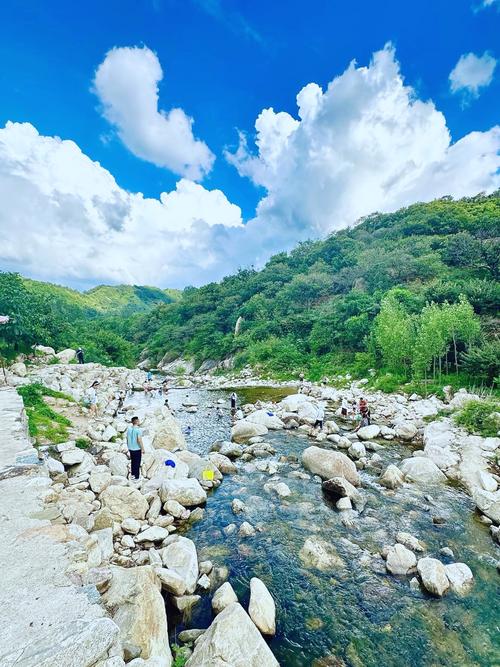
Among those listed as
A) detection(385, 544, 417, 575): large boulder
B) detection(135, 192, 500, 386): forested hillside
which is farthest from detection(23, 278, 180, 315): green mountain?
detection(385, 544, 417, 575): large boulder

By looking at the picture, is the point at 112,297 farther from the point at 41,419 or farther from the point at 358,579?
the point at 358,579

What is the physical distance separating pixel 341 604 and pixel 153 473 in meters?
5.96

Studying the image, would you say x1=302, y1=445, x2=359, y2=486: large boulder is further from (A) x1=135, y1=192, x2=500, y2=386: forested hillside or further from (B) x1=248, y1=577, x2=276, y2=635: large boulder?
(A) x1=135, y1=192, x2=500, y2=386: forested hillside

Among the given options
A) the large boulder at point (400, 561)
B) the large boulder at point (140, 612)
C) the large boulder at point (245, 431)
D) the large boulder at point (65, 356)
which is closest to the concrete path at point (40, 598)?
the large boulder at point (140, 612)

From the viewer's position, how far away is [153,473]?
957 centimetres

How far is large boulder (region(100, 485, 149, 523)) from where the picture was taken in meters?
7.25

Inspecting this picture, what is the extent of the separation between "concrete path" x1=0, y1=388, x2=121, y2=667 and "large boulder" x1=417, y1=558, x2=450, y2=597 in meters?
5.57

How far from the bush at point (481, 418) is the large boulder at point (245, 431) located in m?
9.01

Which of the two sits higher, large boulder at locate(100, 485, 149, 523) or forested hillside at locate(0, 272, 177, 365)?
forested hillside at locate(0, 272, 177, 365)

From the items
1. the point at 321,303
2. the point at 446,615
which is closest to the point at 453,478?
the point at 446,615

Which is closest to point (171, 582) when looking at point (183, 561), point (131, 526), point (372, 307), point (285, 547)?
point (183, 561)

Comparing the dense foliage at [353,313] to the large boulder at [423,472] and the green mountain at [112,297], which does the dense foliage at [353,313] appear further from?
the green mountain at [112,297]

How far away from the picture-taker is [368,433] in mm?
14969

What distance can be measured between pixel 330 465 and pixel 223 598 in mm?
6115
